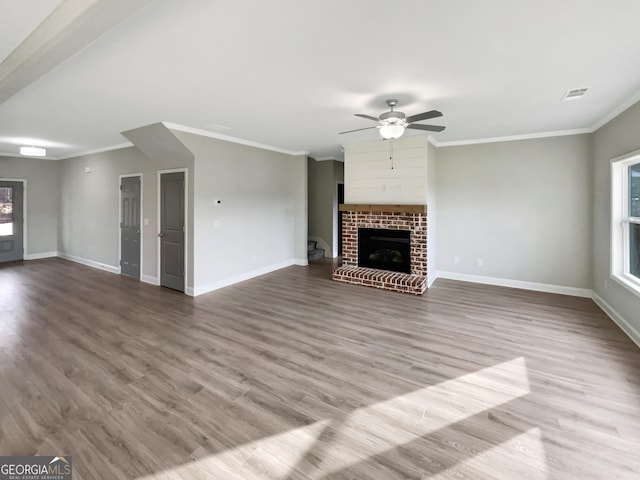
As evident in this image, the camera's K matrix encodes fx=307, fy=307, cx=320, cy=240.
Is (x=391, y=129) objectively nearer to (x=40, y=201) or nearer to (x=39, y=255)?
(x=40, y=201)

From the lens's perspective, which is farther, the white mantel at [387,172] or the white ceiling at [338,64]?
the white mantel at [387,172]

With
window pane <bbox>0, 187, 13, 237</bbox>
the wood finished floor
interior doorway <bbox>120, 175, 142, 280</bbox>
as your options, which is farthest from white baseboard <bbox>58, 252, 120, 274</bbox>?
the wood finished floor

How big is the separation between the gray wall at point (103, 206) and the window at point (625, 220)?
5.94 metres

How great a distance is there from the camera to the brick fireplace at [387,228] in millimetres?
5191

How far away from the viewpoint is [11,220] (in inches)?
294

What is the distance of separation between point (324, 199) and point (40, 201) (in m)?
7.27

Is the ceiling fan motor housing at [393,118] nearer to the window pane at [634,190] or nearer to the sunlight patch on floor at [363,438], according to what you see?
the sunlight patch on floor at [363,438]

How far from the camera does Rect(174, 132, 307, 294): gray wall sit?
199 inches

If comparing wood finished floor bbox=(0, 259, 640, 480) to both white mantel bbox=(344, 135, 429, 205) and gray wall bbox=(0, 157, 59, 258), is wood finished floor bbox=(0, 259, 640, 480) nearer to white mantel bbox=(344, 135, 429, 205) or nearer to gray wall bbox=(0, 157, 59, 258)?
white mantel bbox=(344, 135, 429, 205)

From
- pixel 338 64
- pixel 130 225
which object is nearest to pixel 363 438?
pixel 338 64

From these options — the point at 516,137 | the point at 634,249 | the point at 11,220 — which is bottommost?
the point at 634,249

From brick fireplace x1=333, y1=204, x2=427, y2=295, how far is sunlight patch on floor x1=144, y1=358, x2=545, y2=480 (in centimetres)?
261

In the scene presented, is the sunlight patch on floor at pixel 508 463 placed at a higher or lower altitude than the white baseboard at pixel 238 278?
lower

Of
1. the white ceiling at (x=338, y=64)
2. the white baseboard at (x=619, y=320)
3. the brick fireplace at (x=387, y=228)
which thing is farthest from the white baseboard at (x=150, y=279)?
the white baseboard at (x=619, y=320)
